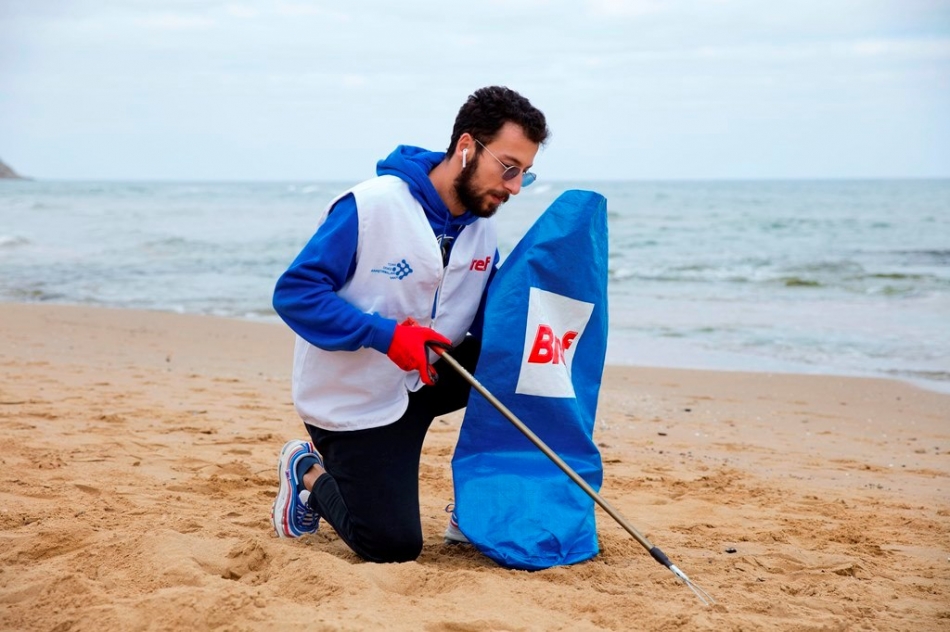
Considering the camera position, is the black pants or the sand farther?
the black pants

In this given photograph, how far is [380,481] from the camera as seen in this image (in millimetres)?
3305

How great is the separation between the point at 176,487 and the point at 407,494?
122cm

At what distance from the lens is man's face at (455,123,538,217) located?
3203mm

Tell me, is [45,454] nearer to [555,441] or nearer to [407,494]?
[407,494]

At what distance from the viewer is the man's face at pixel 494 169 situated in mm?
3203

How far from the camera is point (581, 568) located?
317 cm

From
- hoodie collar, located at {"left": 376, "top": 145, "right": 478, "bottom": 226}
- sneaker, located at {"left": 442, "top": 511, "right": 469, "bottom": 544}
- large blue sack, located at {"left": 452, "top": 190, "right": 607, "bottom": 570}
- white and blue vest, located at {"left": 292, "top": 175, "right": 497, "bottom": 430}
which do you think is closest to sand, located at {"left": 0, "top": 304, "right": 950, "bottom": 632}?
sneaker, located at {"left": 442, "top": 511, "right": 469, "bottom": 544}

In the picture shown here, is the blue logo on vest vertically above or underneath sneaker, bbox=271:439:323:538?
above

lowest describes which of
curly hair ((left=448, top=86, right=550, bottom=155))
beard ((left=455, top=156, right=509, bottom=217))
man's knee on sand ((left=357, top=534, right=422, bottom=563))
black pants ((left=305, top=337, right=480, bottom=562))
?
man's knee on sand ((left=357, top=534, right=422, bottom=563))

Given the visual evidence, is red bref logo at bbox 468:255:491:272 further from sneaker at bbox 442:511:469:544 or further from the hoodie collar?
sneaker at bbox 442:511:469:544

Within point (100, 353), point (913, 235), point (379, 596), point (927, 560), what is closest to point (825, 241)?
point (913, 235)

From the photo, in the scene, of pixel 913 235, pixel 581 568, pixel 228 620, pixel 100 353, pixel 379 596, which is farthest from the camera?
pixel 913 235

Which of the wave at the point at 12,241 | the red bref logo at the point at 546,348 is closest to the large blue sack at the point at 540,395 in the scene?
the red bref logo at the point at 546,348

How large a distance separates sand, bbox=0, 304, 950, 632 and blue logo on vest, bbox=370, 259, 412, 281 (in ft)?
3.07
